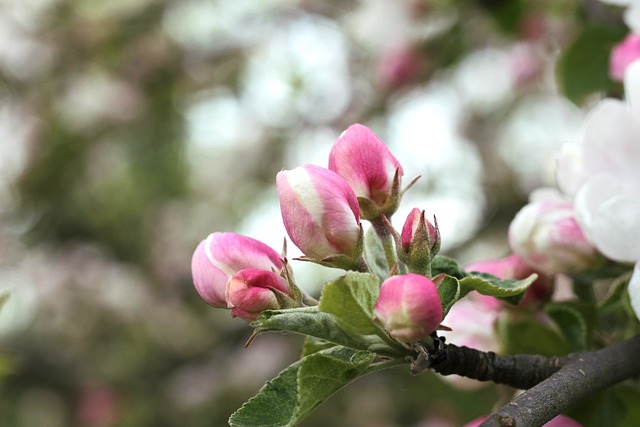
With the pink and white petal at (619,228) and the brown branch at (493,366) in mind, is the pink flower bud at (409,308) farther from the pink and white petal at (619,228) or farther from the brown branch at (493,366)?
the pink and white petal at (619,228)

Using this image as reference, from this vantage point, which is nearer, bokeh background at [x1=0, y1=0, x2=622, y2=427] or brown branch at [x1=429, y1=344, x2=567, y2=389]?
brown branch at [x1=429, y1=344, x2=567, y2=389]

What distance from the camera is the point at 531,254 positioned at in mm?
704

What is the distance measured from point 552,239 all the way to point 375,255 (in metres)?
0.18

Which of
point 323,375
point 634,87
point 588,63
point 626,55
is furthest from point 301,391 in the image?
point 588,63

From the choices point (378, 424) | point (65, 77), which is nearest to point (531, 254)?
point (378, 424)

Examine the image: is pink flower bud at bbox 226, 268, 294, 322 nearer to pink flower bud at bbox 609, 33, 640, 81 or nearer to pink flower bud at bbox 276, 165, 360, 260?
pink flower bud at bbox 276, 165, 360, 260

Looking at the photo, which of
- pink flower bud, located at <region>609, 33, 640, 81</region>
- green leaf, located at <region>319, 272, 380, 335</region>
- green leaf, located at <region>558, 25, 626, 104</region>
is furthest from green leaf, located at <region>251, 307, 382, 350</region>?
green leaf, located at <region>558, 25, 626, 104</region>

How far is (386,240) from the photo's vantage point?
0.57 m

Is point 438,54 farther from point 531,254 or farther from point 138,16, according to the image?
point 138,16

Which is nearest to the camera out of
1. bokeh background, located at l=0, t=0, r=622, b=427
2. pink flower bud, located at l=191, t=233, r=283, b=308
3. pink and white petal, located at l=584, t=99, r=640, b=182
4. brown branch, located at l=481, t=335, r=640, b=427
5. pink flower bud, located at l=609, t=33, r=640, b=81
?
brown branch, located at l=481, t=335, r=640, b=427

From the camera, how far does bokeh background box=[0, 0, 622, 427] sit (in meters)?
2.94

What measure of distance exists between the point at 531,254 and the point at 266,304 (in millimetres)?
286

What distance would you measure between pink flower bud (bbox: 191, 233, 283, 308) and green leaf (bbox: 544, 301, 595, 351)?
0.27 m

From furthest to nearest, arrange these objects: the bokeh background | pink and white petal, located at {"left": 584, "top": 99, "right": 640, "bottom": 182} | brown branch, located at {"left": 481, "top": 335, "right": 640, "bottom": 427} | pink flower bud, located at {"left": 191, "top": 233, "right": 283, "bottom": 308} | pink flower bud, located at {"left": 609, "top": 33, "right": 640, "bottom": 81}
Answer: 1. the bokeh background
2. pink flower bud, located at {"left": 609, "top": 33, "right": 640, "bottom": 81}
3. pink and white petal, located at {"left": 584, "top": 99, "right": 640, "bottom": 182}
4. pink flower bud, located at {"left": 191, "top": 233, "right": 283, "bottom": 308}
5. brown branch, located at {"left": 481, "top": 335, "right": 640, "bottom": 427}
